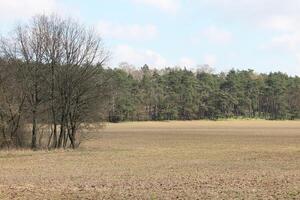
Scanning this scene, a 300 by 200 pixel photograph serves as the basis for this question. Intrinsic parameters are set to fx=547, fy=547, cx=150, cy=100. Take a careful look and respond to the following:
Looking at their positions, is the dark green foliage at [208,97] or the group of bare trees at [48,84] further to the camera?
the dark green foliage at [208,97]

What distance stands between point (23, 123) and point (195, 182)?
1140 inches

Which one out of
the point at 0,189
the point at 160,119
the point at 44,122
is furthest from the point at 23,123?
the point at 160,119

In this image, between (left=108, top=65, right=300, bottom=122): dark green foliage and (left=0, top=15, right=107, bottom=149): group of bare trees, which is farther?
(left=108, top=65, right=300, bottom=122): dark green foliage

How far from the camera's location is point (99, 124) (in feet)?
147

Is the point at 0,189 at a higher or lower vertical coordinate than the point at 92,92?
lower

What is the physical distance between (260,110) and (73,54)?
137658mm

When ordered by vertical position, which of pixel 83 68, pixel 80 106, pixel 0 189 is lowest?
pixel 0 189

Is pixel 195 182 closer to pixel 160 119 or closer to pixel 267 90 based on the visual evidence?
pixel 160 119

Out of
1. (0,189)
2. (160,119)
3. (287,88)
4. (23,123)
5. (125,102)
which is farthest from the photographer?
(287,88)

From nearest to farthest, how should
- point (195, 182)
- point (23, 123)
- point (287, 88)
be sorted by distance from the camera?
point (195, 182), point (23, 123), point (287, 88)

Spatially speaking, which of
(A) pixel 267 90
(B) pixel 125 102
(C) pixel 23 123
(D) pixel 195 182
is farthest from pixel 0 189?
(A) pixel 267 90

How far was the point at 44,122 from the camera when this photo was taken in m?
44.3

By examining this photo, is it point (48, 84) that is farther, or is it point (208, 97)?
point (208, 97)

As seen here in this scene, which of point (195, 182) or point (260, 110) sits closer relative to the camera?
point (195, 182)
